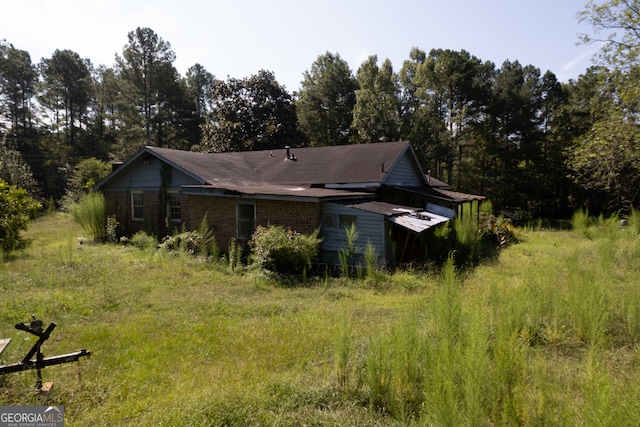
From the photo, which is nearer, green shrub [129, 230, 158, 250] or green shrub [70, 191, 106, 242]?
green shrub [129, 230, 158, 250]

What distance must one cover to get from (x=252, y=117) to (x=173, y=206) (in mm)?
18631

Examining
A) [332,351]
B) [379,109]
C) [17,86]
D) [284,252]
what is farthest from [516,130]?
[17,86]

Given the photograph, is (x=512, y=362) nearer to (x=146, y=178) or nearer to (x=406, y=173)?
(x=406, y=173)

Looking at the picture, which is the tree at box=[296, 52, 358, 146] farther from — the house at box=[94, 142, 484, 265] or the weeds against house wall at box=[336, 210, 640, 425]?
the weeds against house wall at box=[336, 210, 640, 425]

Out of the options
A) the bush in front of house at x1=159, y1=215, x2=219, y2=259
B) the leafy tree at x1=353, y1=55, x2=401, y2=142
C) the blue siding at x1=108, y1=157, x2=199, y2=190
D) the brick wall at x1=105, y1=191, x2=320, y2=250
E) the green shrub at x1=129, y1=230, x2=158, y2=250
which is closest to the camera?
the brick wall at x1=105, y1=191, x2=320, y2=250

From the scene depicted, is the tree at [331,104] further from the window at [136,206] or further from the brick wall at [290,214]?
the brick wall at [290,214]

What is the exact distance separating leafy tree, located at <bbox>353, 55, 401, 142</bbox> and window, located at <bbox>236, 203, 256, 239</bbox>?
1994 centimetres

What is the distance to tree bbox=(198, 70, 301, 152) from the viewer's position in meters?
32.3

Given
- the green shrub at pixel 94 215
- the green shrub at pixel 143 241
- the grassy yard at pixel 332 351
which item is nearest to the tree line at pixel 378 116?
the green shrub at pixel 94 215

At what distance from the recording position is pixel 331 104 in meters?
37.8

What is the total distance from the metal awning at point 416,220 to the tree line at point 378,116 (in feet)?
63.4

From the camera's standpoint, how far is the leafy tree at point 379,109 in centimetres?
3122

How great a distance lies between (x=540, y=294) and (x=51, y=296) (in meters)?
10.1

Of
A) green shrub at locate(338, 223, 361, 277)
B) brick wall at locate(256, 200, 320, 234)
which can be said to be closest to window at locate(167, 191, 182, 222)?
brick wall at locate(256, 200, 320, 234)
